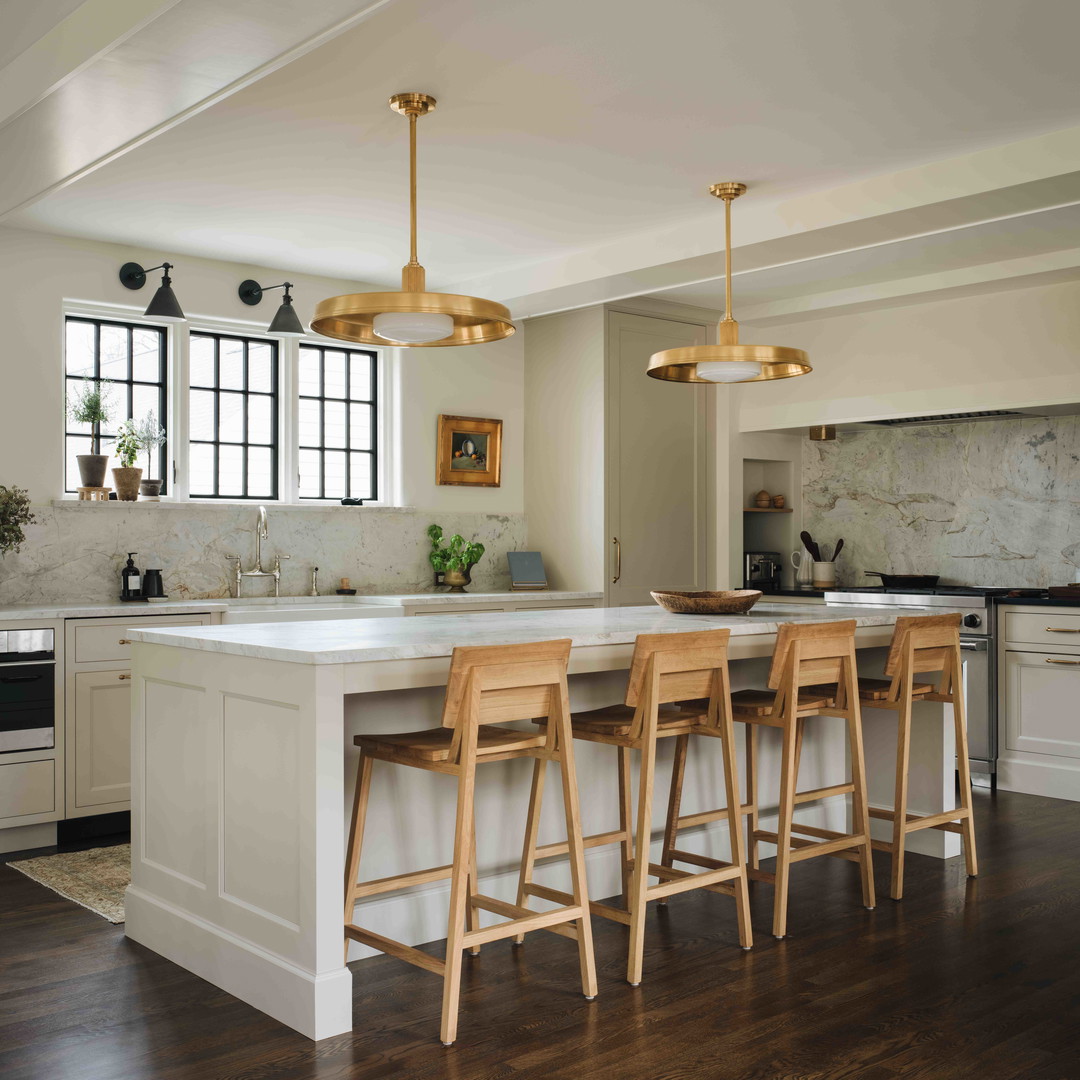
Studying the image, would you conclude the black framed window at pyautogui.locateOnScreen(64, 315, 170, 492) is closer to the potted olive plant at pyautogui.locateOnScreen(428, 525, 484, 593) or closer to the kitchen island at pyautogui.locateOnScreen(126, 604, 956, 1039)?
the potted olive plant at pyautogui.locateOnScreen(428, 525, 484, 593)

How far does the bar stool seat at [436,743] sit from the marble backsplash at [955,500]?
438 cm

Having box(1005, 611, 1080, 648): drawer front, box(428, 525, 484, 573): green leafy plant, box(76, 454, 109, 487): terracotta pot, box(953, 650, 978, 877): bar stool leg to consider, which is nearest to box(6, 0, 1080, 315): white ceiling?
box(76, 454, 109, 487): terracotta pot

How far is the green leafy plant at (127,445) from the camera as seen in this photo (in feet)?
18.5

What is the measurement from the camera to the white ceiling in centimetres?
330

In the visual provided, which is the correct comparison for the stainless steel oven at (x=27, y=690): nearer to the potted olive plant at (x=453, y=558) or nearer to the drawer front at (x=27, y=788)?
the drawer front at (x=27, y=788)

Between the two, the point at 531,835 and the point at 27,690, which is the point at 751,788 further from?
the point at 27,690

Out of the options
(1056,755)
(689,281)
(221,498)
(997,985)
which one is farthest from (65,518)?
(1056,755)

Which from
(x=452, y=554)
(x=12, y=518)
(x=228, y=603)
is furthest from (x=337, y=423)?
(x=12, y=518)

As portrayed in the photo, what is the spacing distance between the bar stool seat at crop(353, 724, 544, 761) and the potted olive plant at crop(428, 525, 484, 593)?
353cm

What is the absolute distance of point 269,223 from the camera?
524 cm

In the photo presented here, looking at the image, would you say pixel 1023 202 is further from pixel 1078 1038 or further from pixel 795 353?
pixel 1078 1038

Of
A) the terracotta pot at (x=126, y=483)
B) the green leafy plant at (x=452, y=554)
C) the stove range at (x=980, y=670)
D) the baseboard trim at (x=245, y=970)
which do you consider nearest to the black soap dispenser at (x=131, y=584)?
the terracotta pot at (x=126, y=483)

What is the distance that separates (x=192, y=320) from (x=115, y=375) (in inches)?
19.5

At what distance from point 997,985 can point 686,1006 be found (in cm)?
87
